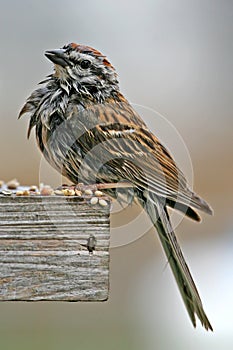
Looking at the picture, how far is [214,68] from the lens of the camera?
4.83 metres

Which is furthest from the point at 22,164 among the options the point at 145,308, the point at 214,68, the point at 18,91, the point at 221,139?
the point at 214,68

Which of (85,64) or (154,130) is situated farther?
(154,130)

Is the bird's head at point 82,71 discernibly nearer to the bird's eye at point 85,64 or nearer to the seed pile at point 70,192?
the bird's eye at point 85,64

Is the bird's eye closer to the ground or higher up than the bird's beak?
closer to the ground

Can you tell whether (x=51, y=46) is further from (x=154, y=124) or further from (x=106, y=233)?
(x=106, y=233)

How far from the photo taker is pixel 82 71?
2297mm

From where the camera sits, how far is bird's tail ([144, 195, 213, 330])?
2066 mm

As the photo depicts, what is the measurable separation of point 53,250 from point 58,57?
76 cm

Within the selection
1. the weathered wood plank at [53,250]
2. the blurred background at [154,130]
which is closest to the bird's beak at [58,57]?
the weathered wood plank at [53,250]

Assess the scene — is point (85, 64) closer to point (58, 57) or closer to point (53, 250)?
point (58, 57)

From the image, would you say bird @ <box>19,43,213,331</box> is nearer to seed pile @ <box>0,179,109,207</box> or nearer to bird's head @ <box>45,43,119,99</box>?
bird's head @ <box>45,43,119,99</box>

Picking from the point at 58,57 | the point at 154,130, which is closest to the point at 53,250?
the point at 58,57

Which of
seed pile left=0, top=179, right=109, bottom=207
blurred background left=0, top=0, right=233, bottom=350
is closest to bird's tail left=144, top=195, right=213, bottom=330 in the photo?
seed pile left=0, top=179, right=109, bottom=207

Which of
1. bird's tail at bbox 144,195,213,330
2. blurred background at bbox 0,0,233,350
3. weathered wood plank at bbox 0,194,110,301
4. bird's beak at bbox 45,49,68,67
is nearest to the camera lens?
weathered wood plank at bbox 0,194,110,301
